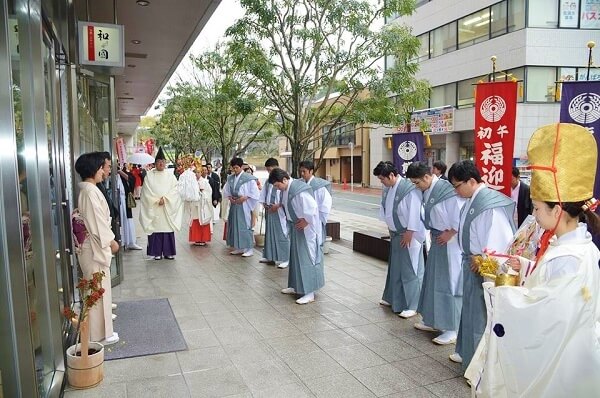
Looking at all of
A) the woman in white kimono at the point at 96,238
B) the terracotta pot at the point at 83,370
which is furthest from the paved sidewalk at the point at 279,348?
the woman in white kimono at the point at 96,238

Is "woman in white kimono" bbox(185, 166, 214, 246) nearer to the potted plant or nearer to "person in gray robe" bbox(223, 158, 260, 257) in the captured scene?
"person in gray robe" bbox(223, 158, 260, 257)

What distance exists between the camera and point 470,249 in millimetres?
3947

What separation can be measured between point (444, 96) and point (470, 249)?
21.3 meters

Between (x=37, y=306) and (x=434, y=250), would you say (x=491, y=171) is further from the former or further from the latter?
(x=37, y=306)

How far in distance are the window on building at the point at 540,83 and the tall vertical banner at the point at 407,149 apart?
1339cm

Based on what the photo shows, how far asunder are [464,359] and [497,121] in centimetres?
329

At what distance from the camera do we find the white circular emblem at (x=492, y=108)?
19.7ft

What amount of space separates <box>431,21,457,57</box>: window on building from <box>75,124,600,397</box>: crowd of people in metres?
17.7

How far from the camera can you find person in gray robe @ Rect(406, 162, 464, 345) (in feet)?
15.4

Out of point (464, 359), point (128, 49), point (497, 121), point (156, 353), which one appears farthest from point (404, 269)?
point (128, 49)

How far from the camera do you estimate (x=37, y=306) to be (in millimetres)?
3453

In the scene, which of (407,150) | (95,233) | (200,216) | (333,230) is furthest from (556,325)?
(200,216)

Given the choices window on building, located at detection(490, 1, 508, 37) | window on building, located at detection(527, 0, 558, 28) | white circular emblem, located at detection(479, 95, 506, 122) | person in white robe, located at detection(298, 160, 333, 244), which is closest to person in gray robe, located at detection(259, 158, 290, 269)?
person in white robe, located at detection(298, 160, 333, 244)

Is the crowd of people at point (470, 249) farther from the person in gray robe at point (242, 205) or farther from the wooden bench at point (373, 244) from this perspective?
the wooden bench at point (373, 244)
